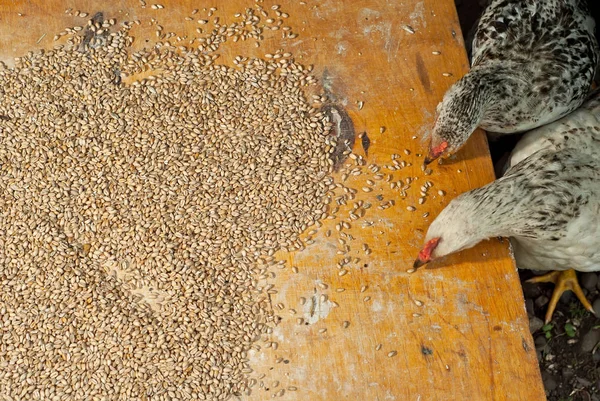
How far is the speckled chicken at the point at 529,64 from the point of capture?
3.16 m

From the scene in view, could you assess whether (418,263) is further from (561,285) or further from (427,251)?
(561,285)

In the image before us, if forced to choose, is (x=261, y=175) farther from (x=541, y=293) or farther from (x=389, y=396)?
(x=541, y=293)

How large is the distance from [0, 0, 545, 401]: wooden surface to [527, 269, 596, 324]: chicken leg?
3.05ft

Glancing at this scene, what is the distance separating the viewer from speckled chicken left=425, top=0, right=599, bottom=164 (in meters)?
3.16

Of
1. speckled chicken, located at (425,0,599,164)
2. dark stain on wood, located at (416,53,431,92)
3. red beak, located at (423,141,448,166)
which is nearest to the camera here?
red beak, located at (423,141,448,166)

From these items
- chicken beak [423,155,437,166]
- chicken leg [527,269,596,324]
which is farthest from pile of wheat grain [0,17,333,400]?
chicken leg [527,269,596,324]

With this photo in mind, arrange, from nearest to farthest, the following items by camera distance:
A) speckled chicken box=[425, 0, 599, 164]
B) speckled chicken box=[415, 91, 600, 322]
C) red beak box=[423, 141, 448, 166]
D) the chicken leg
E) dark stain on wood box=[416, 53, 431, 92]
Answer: speckled chicken box=[415, 91, 600, 322], red beak box=[423, 141, 448, 166], speckled chicken box=[425, 0, 599, 164], dark stain on wood box=[416, 53, 431, 92], the chicken leg

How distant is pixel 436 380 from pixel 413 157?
39.9 inches

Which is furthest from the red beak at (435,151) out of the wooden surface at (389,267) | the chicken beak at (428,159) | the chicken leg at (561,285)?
the chicken leg at (561,285)

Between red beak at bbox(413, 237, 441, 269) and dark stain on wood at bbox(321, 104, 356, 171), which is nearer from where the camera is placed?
red beak at bbox(413, 237, 441, 269)

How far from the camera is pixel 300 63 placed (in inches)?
134

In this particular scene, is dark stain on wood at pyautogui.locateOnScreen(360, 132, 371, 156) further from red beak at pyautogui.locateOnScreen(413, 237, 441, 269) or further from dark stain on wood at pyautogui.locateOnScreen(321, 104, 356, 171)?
red beak at pyautogui.locateOnScreen(413, 237, 441, 269)

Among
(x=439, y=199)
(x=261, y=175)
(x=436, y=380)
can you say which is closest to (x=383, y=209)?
(x=439, y=199)

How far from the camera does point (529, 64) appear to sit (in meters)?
3.25
